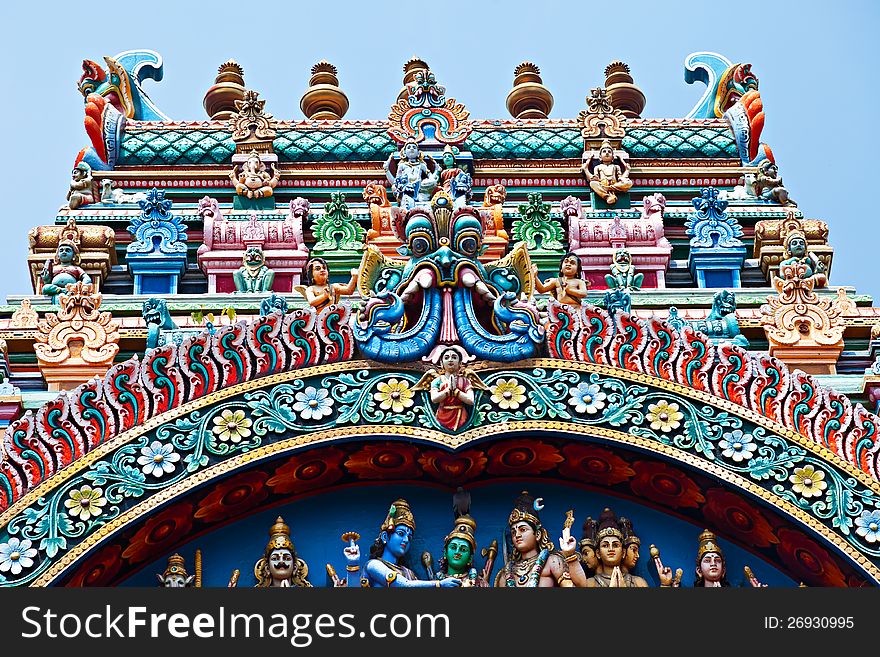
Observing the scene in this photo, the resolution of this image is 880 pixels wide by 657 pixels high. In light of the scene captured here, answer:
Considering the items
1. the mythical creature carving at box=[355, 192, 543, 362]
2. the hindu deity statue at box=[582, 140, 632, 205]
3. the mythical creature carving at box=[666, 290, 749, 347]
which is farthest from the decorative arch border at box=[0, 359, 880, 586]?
the hindu deity statue at box=[582, 140, 632, 205]

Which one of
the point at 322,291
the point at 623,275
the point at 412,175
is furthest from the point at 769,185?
the point at 322,291

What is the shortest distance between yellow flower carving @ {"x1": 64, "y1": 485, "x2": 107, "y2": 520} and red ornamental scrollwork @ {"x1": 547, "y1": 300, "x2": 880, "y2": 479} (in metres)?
2.94

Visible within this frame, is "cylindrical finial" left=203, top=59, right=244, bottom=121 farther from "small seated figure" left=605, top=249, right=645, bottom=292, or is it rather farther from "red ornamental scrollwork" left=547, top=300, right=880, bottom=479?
"red ornamental scrollwork" left=547, top=300, right=880, bottom=479

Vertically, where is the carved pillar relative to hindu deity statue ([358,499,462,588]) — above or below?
above

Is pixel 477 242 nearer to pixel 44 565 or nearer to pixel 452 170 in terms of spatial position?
pixel 452 170

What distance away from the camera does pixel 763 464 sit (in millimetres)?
10695

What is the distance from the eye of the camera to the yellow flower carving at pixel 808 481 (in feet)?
34.7

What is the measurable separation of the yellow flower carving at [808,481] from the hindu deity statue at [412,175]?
12.8ft

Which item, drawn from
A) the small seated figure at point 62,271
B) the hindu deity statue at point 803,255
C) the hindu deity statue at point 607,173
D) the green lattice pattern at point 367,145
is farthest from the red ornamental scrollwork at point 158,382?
the green lattice pattern at point 367,145

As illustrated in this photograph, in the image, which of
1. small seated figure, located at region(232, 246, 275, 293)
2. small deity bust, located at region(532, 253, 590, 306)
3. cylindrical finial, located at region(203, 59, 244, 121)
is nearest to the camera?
small deity bust, located at region(532, 253, 590, 306)

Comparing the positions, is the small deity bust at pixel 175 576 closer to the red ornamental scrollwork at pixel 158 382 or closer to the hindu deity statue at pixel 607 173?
the red ornamental scrollwork at pixel 158 382

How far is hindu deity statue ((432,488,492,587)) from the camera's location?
10.7 metres

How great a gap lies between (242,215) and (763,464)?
540 cm

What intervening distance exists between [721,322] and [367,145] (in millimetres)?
4404
